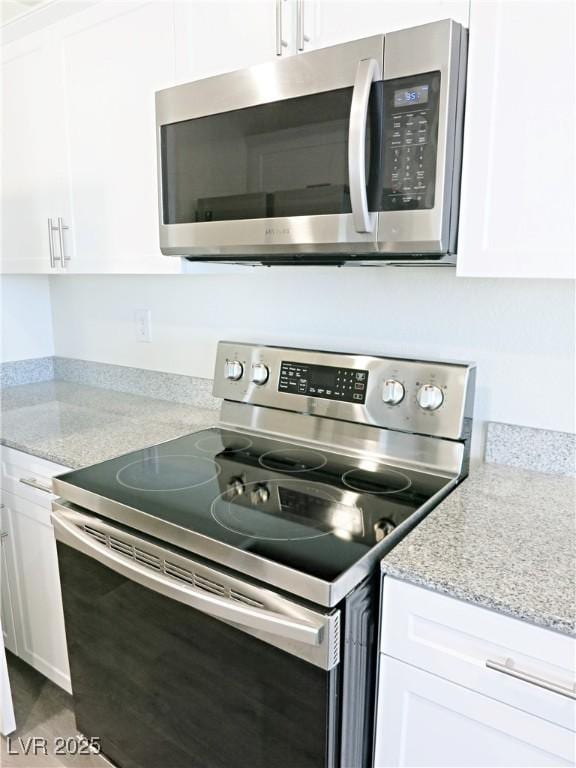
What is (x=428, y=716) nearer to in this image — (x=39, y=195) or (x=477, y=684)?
(x=477, y=684)

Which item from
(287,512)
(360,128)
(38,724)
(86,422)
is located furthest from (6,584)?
(360,128)

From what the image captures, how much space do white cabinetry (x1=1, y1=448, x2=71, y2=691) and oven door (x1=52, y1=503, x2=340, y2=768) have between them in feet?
0.80

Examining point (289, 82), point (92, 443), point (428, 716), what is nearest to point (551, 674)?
point (428, 716)

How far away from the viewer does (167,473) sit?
53.2 inches

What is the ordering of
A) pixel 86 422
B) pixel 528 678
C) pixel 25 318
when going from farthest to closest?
1. pixel 25 318
2. pixel 86 422
3. pixel 528 678

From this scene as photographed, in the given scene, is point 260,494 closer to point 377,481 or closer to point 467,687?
point 377,481

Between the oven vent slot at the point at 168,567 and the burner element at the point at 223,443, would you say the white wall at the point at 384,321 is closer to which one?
the burner element at the point at 223,443

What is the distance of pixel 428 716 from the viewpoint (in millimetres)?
948

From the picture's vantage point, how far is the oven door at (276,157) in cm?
103

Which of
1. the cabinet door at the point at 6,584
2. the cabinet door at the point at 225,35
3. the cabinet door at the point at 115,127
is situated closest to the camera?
the cabinet door at the point at 225,35

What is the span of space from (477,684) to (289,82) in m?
1.14

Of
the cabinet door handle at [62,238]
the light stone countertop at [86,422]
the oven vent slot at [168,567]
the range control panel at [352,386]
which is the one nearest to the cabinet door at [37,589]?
the light stone countertop at [86,422]

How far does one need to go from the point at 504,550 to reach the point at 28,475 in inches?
51.2

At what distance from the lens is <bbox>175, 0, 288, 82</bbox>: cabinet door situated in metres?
1.23
